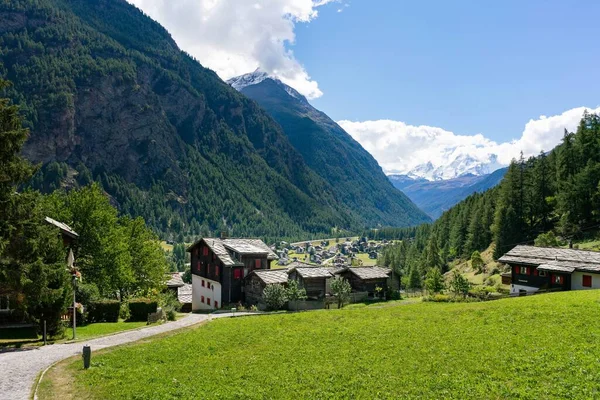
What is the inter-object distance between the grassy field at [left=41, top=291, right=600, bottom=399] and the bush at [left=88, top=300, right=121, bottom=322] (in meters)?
17.8

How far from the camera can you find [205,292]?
255 feet

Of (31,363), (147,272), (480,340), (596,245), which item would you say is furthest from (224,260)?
(596,245)

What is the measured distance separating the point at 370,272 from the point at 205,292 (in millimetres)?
30112

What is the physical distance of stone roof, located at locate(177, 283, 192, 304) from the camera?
287 ft

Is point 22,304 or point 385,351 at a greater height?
point 22,304

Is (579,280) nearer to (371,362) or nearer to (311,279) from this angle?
(311,279)

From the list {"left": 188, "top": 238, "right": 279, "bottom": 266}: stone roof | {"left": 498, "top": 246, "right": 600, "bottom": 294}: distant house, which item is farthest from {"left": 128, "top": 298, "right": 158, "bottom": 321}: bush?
{"left": 498, "top": 246, "right": 600, "bottom": 294}: distant house

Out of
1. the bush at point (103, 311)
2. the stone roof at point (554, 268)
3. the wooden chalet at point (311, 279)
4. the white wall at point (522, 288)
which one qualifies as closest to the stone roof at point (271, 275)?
the wooden chalet at point (311, 279)

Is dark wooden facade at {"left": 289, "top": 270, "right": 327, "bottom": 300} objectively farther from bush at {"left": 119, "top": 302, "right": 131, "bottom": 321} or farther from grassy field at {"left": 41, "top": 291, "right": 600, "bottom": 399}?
grassy field at {"left": 41, "top": 291, "right": 600, "bottom": 399}

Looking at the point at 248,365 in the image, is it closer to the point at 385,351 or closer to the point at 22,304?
the point at 385,351

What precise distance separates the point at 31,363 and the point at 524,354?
29216 millimetres

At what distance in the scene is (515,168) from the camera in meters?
112

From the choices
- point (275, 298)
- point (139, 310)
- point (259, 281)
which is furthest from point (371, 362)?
point (259, 281)

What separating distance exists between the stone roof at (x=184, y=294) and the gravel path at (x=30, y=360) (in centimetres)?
4917
